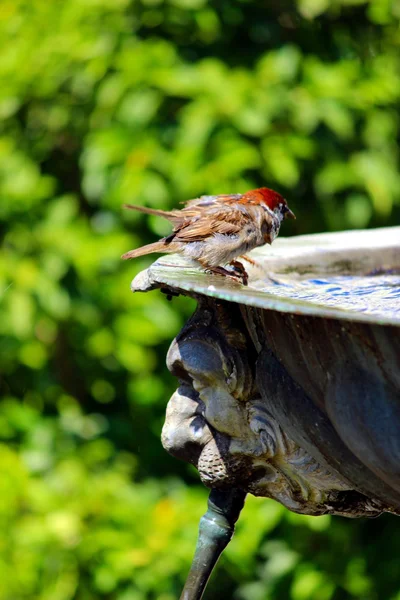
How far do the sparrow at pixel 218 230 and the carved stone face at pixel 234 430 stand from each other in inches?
17.4

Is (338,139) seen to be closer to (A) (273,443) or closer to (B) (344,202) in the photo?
(B) (344,202)

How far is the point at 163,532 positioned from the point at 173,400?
1.58 meters

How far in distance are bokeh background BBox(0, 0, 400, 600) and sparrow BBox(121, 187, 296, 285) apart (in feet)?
2.60

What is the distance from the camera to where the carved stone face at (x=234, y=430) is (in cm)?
196

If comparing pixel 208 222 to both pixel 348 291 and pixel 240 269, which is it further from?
pixel 348 291

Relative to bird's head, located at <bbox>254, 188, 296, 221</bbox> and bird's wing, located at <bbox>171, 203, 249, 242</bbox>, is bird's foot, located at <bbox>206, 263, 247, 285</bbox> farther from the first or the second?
bird's head, located at <bbox>254, 188, 296, 221</bbox>

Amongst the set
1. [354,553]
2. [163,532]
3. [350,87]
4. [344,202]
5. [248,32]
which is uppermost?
[248,32]

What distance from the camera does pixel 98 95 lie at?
373 centimetres

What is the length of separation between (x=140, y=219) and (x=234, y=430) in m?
1.79

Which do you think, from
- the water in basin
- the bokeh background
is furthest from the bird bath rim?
the bokeh background

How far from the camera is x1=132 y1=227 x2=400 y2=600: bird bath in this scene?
1.62m

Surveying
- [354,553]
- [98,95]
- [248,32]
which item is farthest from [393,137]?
[354,553]

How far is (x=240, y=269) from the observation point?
2.40 metres

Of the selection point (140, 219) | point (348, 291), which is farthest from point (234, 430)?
point (140, 219)
